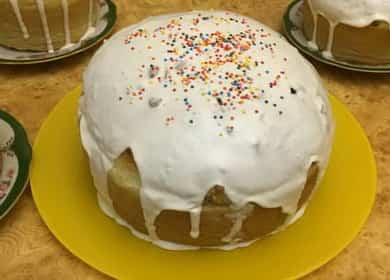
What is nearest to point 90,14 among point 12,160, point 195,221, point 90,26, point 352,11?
point 90,26

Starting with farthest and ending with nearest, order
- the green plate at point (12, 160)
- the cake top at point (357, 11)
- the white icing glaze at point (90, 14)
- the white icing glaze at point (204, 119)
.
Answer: the white icing glaze at point (90, 14)
the cake top at point (357, 11)
the green plate at point (12, 160)
the white icing glaze at point (204, 119)

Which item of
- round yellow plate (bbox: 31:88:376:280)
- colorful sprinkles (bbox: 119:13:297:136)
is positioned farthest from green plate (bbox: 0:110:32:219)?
colorful sprinkles (bbox: 119:13:297:136)

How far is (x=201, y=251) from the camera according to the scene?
100cm

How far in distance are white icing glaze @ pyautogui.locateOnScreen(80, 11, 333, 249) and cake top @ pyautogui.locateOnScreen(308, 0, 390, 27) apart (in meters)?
0.31

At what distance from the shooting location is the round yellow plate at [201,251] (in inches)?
37.8

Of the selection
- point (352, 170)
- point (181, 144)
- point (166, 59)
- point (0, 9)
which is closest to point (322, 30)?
point (352, 170)

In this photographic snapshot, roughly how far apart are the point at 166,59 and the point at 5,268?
437 mm

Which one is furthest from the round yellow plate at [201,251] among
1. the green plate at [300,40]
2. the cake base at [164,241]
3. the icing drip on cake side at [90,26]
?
the icing drip on cake side at [90,26]

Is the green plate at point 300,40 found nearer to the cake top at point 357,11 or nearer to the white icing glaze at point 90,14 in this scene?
the cake top at point 357,11

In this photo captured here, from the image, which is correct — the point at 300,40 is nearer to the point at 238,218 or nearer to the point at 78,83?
the point at 78,83

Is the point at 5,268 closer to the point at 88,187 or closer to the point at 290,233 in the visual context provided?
the point at 88,187

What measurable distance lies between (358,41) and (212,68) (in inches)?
19.2

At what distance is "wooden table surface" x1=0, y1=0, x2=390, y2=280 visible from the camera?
99cm

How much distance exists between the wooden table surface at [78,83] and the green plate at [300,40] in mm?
42
